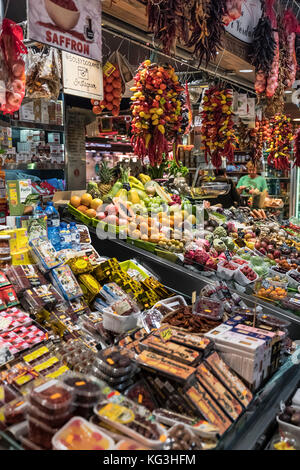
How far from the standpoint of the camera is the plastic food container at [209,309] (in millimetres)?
2564

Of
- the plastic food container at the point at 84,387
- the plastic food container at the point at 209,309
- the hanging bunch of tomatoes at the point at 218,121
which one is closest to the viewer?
the plastic food container at the point at 84,387

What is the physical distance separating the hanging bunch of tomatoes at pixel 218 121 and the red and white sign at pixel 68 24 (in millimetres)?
2488

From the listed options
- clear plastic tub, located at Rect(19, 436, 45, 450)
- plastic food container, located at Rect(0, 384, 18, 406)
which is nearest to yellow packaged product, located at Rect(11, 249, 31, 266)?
plastic food container, located at Rect(0, 384, 18, 406)

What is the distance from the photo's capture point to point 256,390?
2088 mm

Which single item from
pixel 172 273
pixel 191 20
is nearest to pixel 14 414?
pixel 172 273

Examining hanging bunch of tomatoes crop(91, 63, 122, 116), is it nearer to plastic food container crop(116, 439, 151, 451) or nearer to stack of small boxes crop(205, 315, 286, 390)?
stack of small boxes crop(205, 315, 286, 390)

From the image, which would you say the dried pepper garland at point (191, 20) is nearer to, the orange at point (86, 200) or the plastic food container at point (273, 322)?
the orange at point (86, 200)

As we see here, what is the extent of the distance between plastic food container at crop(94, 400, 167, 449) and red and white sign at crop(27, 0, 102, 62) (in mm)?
2316

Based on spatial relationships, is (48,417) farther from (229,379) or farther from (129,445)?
(229,379)

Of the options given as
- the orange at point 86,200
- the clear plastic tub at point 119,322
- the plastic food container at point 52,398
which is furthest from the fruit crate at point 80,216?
the plastic food container at point 52,398

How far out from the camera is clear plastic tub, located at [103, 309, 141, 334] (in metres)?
2.56

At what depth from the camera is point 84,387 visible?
1.64 m

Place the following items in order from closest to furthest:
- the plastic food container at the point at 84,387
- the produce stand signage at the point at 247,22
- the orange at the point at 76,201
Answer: the plastic food container at the point at 84,387 < the orange at the point at 76,201 < the produce stand signage at the point at 247,22

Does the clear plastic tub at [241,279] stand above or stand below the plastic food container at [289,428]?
above
